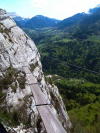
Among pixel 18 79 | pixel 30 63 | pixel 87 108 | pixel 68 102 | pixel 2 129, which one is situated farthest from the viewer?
pixel 68 102

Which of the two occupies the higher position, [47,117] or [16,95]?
[16,95]

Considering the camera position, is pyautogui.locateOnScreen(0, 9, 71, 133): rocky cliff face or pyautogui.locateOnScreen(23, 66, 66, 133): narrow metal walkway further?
pyautogui.locateOnScreen(23, 66, 66, 133): narrow metal walkway

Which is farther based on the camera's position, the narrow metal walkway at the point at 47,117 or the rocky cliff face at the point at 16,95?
the narrow metal walkway at the point at 47,117

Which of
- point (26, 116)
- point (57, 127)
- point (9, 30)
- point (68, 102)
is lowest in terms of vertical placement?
point (68, 102)

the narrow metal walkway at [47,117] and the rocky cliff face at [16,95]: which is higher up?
the rocky cliff face at [16,95]

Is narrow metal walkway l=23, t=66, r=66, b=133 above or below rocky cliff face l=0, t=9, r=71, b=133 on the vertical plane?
below

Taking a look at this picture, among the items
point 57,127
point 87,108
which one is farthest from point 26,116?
point 87,108

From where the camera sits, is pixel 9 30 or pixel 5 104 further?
pixel 9 30

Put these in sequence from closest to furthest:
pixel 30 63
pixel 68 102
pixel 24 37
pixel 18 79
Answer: pixel 18 79 → pixel 30 63 → pixel 24 37 → pixel 68 102

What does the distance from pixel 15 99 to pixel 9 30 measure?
26082mm

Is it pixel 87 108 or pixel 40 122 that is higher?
pixel 40 122

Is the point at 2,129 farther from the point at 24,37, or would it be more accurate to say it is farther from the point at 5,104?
the point at 24,37

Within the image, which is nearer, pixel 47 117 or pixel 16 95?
pixel 16 95

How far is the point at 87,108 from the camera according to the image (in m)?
160
